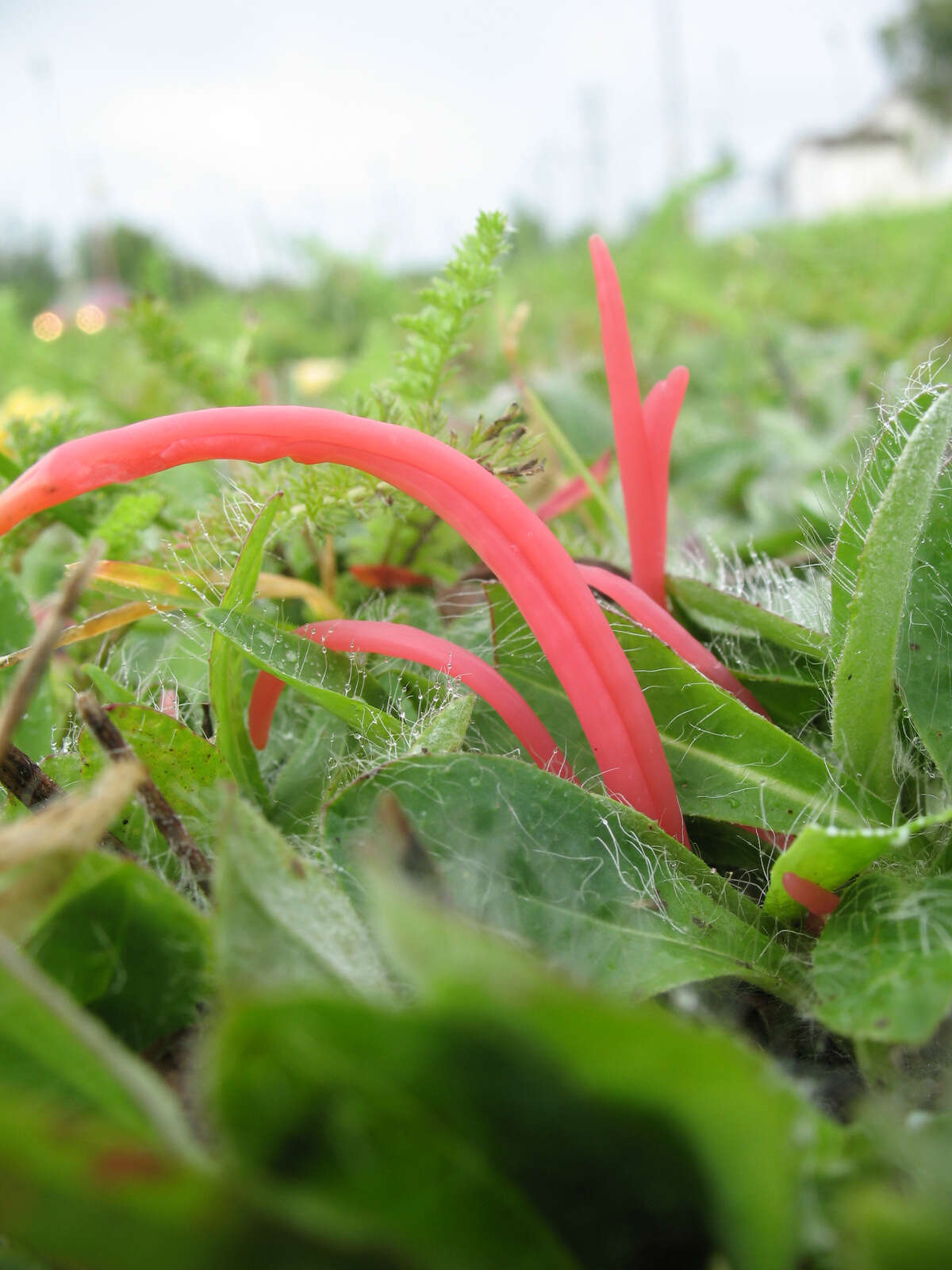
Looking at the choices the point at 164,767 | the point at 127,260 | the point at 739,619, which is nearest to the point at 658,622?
the point at 739,619

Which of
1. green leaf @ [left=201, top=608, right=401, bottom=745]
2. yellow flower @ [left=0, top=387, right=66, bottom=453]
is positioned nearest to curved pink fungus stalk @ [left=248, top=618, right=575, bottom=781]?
green leaf @ [left=201, top=608, right=401, bottom=745]

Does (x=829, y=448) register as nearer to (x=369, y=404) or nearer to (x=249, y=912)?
(x=369, y=404)

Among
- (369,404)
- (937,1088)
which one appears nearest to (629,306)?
(369,404)

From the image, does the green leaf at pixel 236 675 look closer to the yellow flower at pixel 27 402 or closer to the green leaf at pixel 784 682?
the green leaf at pixel 784 682

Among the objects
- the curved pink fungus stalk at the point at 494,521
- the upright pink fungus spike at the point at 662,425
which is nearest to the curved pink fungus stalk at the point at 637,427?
the upright pink fungus spike at the point at 662,425

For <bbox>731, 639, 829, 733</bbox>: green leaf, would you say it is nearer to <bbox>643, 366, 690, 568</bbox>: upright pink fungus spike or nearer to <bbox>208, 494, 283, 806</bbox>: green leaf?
<bbox>643, 366, 690, 568</bbox>: upright pink fungus spike

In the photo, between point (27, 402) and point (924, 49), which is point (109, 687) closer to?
point (27, 402)
